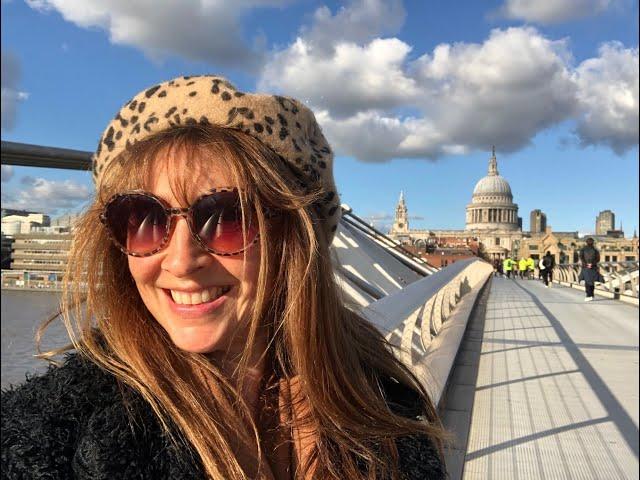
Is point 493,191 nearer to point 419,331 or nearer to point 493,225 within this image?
point 493,225

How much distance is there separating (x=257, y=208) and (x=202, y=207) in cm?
11

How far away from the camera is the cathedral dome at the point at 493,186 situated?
335 ft

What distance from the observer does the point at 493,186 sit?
102312 millimetres

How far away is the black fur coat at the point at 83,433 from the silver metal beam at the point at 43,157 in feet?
2.99

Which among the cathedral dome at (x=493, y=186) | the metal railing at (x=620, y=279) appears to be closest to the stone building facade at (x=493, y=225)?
the cathedral dome at (x=493, y=186)

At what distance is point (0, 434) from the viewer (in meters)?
0.90

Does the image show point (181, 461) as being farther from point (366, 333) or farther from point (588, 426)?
point (588, 426)

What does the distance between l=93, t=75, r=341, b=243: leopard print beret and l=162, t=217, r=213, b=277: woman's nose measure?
21cm

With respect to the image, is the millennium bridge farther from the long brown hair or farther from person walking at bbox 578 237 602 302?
person walking at bbox 578 237 602 302

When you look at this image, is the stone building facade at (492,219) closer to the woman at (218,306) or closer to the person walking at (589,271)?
the person walking at (589,271)

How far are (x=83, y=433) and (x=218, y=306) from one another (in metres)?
0.33

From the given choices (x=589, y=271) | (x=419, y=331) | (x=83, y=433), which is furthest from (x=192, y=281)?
(x=589, y=271)

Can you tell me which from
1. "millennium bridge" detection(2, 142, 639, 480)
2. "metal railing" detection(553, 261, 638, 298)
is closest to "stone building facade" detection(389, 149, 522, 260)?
"metal railing" detection(553, 261, 638, 298)

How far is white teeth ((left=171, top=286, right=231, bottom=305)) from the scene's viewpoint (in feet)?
3.66
